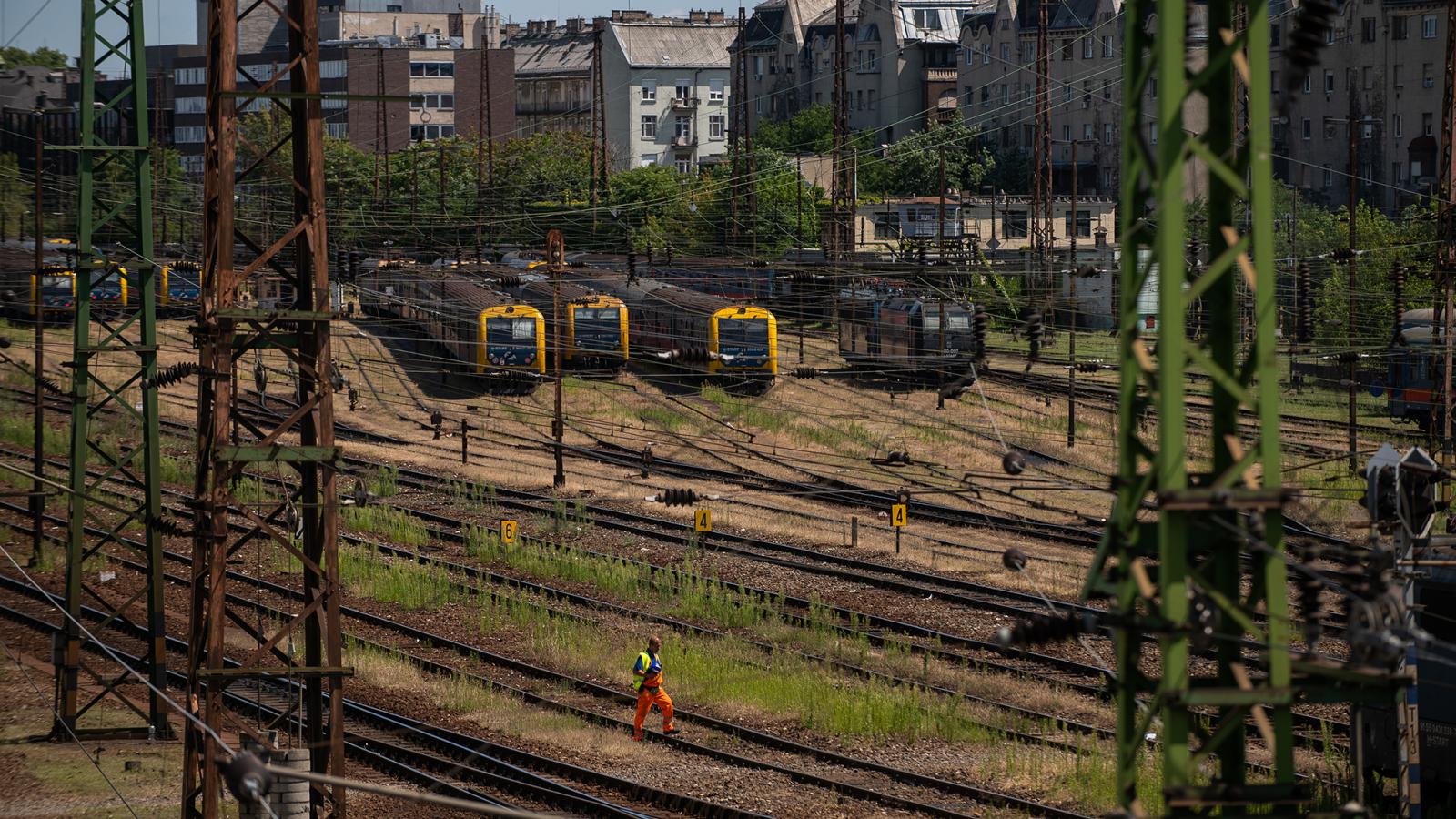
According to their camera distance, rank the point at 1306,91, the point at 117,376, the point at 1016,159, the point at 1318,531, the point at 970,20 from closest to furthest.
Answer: the point at 1318,531
the point at 117,376
the point at 1306,91
the point at 1016,159
the point at 970,20

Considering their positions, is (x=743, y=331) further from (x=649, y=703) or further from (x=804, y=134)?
(x=804, y=134)

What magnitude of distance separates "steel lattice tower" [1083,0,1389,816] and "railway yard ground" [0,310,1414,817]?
2803 millimetres

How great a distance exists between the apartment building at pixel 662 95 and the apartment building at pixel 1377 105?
136 ft

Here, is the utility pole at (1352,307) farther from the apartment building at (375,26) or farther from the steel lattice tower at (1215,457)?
the apartment building at (375,26)

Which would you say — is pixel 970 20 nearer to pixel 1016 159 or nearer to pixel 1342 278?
pixel 1016 159

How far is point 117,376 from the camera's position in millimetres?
45750

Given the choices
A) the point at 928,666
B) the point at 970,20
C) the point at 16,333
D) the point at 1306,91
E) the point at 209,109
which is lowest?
the point at 928,666

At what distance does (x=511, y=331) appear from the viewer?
134 feet

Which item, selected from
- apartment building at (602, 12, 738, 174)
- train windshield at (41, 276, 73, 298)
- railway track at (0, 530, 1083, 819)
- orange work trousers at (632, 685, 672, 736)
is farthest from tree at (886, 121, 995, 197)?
orange work trousers at (632, 685, 672, 736)

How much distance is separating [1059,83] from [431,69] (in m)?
42.9

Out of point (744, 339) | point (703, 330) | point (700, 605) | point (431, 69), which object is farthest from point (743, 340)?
point (431, 69)

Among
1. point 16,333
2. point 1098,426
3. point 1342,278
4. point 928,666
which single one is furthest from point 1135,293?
point 16,333

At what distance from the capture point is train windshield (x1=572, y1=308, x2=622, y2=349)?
42750mm

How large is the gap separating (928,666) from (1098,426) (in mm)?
18179
